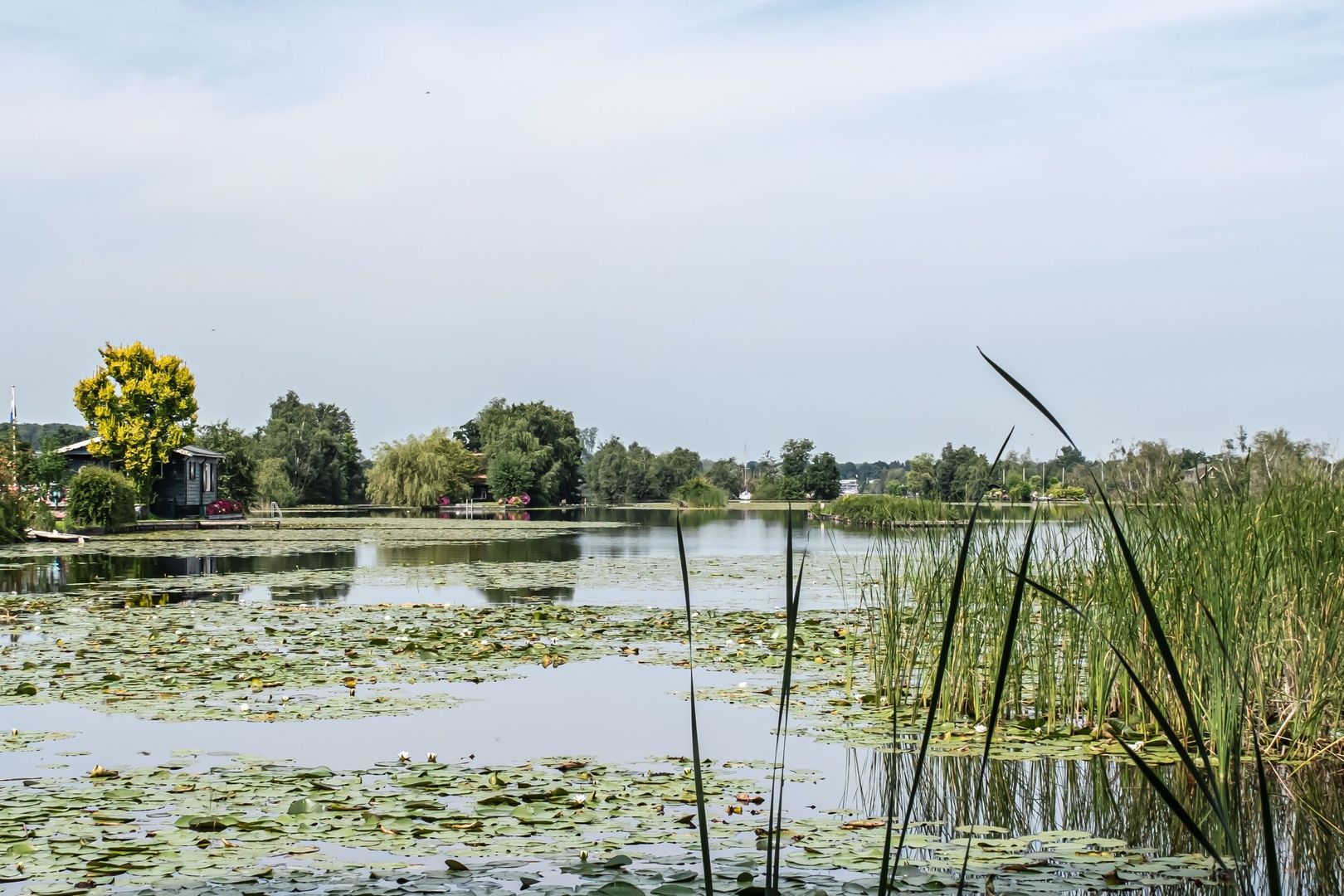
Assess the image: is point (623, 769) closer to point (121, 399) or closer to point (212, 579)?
point (212, 579)

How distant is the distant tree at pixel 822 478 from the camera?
262ft

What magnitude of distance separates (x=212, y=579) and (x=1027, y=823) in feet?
54.9

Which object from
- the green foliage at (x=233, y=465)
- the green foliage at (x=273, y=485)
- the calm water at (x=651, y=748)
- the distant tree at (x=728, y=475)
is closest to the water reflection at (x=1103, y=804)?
the calm water at (x=651, y=748)

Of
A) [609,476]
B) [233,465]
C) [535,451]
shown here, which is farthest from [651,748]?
[609,476]

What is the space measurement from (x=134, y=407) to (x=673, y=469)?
66844mm

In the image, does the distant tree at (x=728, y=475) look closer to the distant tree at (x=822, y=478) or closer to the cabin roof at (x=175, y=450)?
the distant tree at (x=822, y=478)

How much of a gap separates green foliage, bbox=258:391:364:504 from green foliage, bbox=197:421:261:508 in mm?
15843

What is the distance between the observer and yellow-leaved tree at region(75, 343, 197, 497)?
134 feet

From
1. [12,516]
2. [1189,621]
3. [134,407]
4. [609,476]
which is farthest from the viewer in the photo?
[609,476]

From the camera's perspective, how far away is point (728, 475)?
11094cm

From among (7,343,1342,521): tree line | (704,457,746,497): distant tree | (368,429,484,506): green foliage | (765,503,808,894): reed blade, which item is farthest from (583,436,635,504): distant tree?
(765,503,808,894): reed blade

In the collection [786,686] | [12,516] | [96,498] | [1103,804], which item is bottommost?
[1103,804]

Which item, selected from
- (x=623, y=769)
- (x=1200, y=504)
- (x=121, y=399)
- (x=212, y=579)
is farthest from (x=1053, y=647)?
(x=121, y=399)

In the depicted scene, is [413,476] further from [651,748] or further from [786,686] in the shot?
[786,686]
